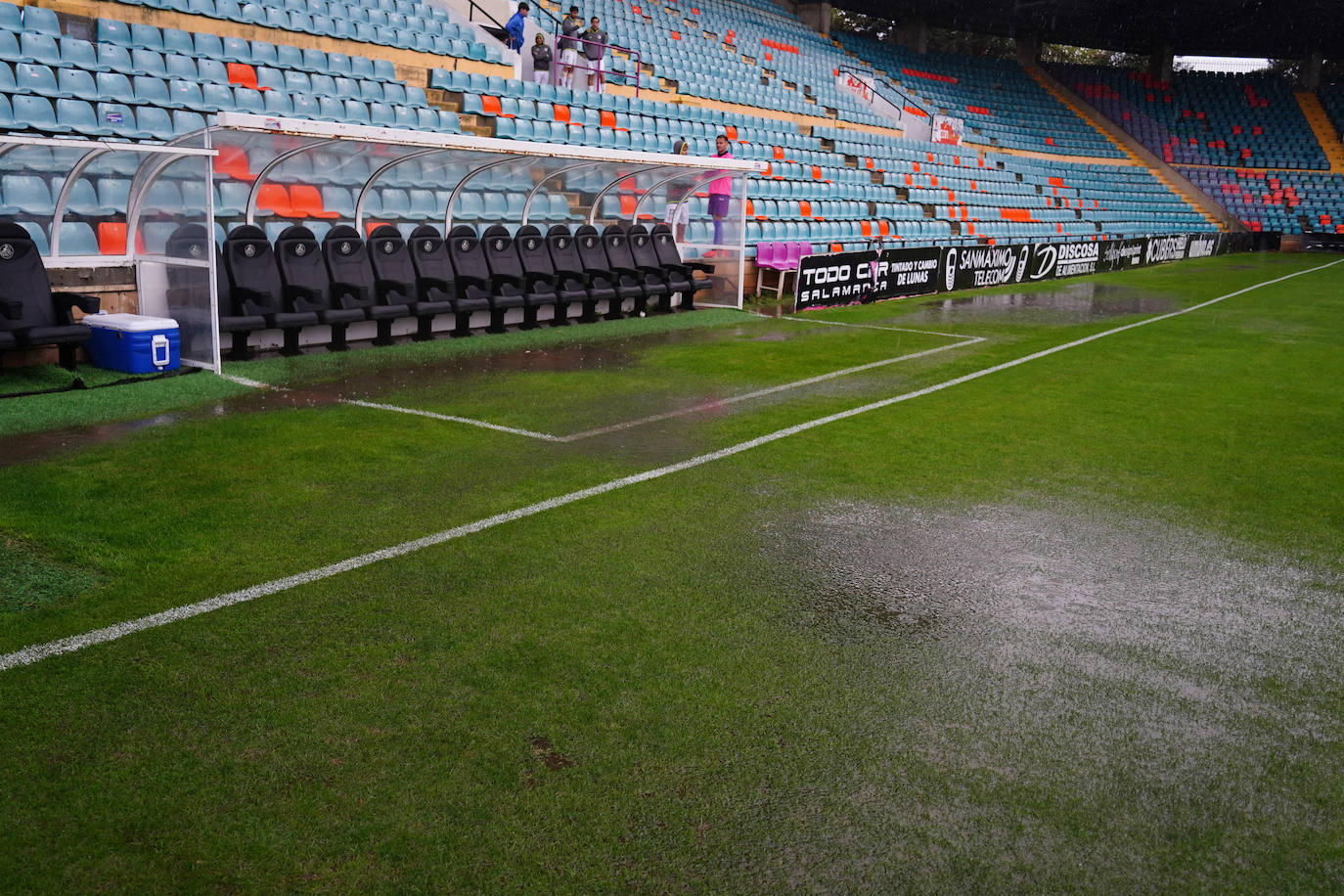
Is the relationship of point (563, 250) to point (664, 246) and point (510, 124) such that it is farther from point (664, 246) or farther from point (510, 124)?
point (510, 124)

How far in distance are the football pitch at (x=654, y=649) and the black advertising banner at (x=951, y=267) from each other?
8943mm

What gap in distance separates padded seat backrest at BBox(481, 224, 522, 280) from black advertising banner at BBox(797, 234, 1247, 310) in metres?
5.33

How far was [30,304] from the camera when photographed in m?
8.65

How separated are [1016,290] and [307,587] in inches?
785

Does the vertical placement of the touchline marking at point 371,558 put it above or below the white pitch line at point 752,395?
below

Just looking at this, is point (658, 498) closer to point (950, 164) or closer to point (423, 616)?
point (423, 616)

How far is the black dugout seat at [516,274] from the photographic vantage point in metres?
13.0

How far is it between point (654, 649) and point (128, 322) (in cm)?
719

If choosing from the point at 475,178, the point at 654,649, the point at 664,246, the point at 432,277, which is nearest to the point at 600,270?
the point at 664,246

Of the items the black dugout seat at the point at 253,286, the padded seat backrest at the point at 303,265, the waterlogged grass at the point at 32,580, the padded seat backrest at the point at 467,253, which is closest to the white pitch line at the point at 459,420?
the black dugout seat at the point at 253,286

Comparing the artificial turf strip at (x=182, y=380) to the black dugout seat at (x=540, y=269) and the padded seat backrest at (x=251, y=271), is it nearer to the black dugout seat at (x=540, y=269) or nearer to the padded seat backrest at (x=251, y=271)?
the padded seat backrest at (x=251, y=271)

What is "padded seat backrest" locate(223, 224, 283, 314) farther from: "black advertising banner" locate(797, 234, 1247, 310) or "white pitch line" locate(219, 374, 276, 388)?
"black advertising banner" locate(797, 234, 1247, 310)

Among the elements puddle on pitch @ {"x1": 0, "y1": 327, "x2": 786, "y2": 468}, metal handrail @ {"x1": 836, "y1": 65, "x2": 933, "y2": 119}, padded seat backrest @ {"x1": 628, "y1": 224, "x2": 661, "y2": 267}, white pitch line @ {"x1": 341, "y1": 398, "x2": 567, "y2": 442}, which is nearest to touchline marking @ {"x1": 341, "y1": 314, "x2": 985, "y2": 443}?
white pitch line @ {"x1": 341, "y1": 398, "x2": 567, "y2": 442}

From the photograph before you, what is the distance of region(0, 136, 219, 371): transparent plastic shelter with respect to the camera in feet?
30.2
